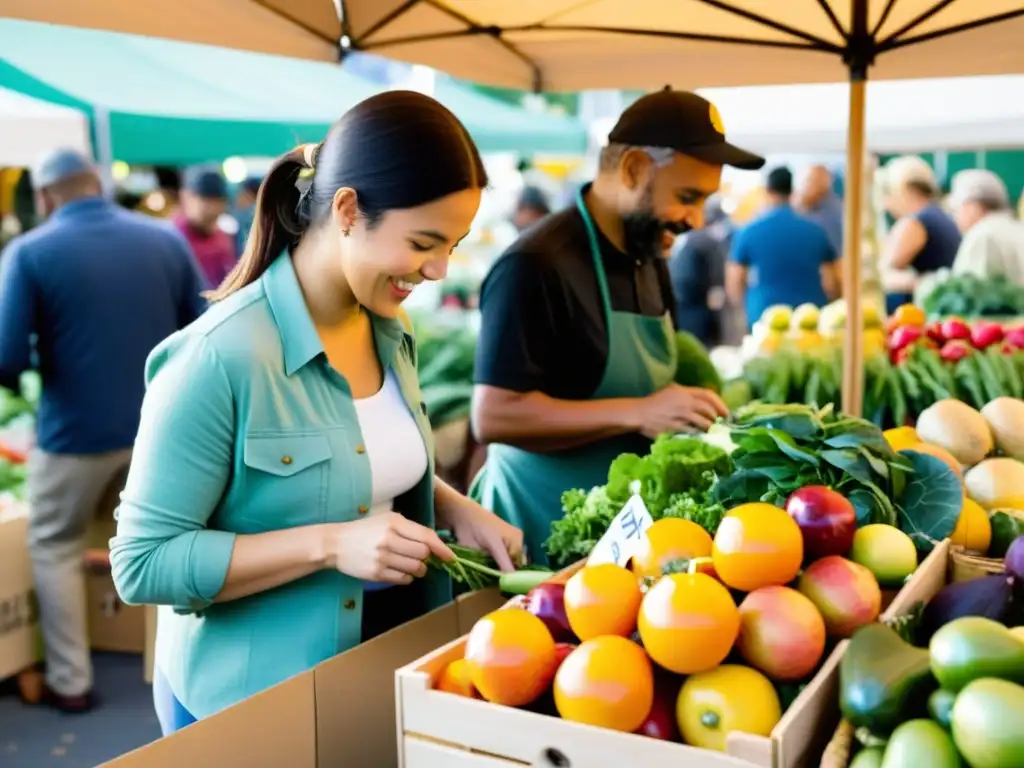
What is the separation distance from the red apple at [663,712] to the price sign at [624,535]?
A: 0.29 meters

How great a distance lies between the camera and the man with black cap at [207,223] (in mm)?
6488

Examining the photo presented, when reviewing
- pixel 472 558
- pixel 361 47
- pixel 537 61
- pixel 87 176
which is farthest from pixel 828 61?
pixel 87 176

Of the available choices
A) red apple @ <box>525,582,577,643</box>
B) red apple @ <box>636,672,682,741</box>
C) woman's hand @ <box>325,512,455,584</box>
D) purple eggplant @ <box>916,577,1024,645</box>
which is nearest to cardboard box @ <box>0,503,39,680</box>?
woman's hand @ <box>325,512,455,584</box>

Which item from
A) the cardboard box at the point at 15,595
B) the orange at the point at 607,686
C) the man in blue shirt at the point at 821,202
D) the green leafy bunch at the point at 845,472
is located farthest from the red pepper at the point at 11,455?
the man in blue shirt at the point at 821,202

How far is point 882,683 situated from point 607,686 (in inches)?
12.3

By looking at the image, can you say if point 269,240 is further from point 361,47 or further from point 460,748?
point 361,47

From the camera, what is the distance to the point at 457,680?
1.39 metres

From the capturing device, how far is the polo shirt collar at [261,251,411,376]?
5.35 feet

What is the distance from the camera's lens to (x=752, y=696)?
4.08 feet

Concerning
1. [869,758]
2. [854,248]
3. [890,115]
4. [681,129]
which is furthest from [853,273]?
[890,115]

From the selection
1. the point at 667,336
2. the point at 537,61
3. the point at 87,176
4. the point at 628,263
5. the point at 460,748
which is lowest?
the point at 460,748

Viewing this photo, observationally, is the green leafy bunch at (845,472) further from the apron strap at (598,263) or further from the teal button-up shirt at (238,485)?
the apron strap at (598,263)

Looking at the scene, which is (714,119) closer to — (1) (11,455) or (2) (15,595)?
(2) (15,595)

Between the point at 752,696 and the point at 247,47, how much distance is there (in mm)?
1948
